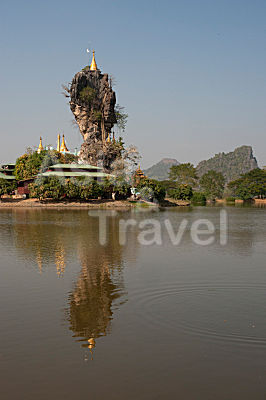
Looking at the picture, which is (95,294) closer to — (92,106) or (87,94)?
(87,94)

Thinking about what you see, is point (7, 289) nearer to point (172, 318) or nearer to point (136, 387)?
point (172, 318)

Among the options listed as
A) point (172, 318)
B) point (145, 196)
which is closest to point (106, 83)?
point (145, 196)

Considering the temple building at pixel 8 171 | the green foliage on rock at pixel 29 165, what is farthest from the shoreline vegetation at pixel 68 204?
the temple building at pixel 8 171

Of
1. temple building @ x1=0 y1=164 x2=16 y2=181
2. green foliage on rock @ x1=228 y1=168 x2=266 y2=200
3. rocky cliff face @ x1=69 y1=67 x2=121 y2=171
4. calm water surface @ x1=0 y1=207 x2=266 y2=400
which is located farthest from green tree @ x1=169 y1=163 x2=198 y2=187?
calm water surface @ x1=0 y1=207 x2=266 y2=400

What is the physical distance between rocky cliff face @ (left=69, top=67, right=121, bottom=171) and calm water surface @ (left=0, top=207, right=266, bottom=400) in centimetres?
7189

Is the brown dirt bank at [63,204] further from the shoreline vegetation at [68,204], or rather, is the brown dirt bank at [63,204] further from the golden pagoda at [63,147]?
the golden pagoda at [63,147]

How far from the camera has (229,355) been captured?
335 inches

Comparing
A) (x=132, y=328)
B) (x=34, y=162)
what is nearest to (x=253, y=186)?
(x=34, y=162)

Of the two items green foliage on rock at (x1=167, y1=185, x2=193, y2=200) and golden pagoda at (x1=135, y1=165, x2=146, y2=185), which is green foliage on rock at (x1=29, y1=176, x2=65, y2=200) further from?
green foliage on rock at (x1=167, y1=185, x2=193, y2=200)

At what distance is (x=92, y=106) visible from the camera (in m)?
89.6

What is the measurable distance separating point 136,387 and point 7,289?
7.47 meters

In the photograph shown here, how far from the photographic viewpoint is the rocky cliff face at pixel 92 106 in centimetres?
8869

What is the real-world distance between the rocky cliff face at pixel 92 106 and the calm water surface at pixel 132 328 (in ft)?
236

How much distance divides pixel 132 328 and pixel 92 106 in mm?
83095
